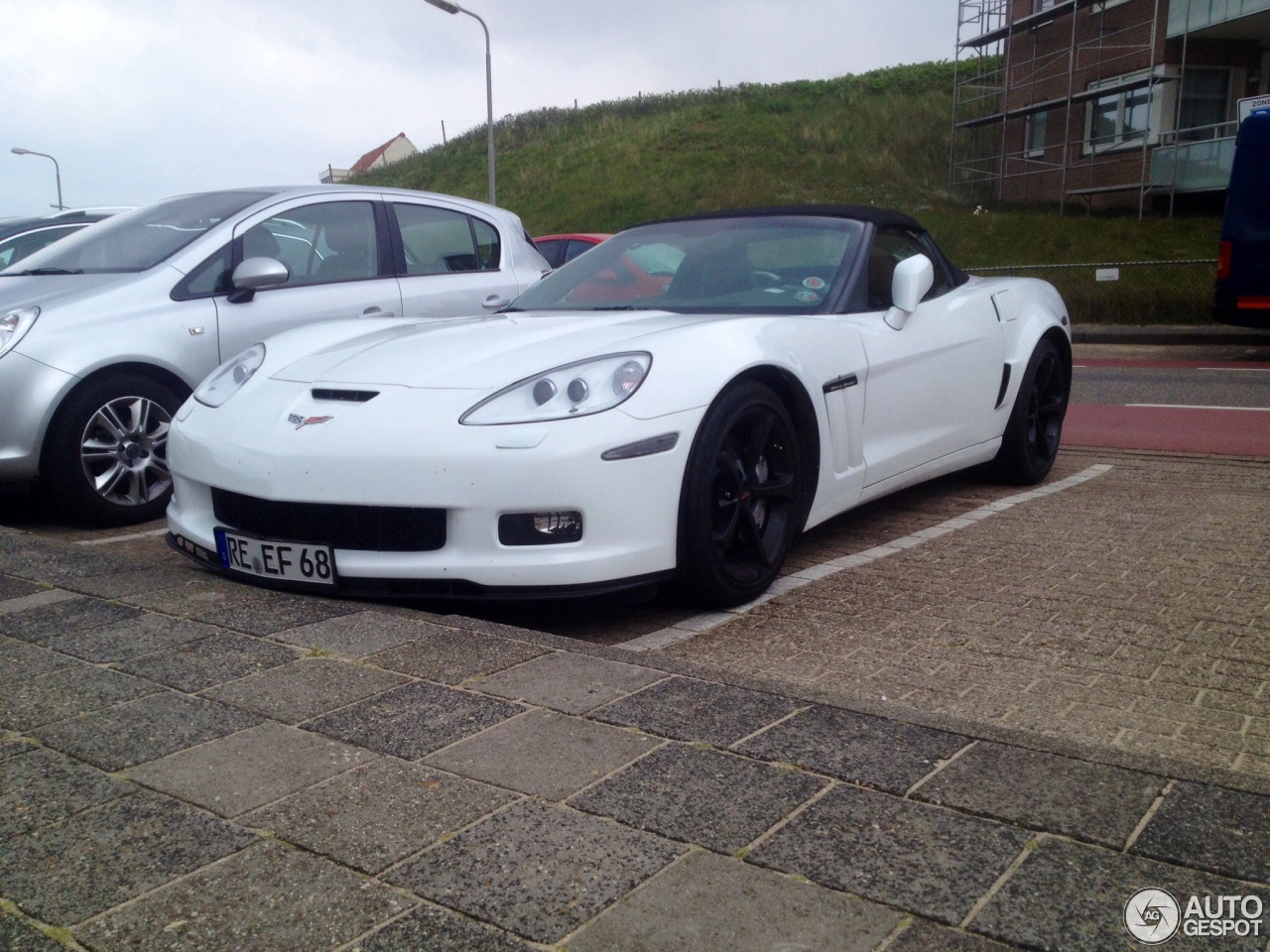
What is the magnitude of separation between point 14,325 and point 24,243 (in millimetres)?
5097

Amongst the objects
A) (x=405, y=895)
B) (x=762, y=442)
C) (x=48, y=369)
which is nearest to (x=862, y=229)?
(x=762, y=442)

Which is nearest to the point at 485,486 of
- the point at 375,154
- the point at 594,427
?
the point at 594,427

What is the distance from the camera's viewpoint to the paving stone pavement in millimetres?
1717

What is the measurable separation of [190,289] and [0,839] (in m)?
4.11

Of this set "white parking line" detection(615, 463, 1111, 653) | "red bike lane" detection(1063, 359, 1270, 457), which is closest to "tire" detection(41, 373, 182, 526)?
"white parking line" detection(615, 463, 1111, 653)

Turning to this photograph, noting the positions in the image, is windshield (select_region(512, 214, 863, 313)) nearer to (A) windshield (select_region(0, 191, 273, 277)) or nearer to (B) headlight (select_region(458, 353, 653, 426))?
(B) headlight (select_region(458, 353, 653, 426))

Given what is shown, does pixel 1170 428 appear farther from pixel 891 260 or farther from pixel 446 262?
pixel 446 262

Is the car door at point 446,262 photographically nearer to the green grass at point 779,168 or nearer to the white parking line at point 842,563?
the white parking line at point 842,563

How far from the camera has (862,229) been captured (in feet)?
16.5

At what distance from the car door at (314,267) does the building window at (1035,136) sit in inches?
1064

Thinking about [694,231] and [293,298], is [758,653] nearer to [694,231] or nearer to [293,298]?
[694,231]

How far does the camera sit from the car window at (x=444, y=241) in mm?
6564

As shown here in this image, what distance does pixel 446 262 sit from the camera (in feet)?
22.1

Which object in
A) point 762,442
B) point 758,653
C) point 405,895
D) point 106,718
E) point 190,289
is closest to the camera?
point 405,895
